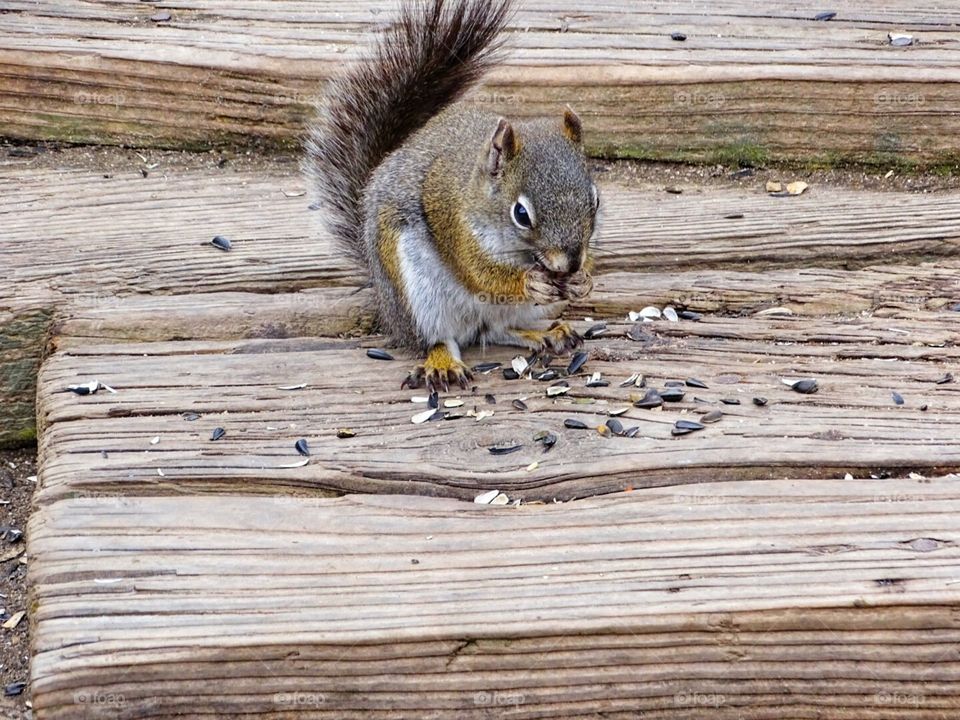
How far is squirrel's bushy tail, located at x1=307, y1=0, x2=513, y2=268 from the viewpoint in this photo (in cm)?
263

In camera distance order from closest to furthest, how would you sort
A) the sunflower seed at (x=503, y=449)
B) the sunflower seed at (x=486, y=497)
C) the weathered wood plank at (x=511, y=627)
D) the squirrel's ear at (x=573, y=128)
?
the weathered wood plank at (x=511, y=627) < the sunflower seed at (x=486, y=497) < the sunflower seed at (x=503, y=449) < the squirrel's ear at (x=573, y=128)

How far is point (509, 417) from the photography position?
2.11 meters

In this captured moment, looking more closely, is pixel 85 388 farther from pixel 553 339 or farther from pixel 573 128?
pixel 573 128

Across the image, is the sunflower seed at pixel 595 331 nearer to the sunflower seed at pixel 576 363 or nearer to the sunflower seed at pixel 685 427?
the sunflower seed at pixel 576 363

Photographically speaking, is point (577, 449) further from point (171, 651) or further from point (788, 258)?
point (788, 258)

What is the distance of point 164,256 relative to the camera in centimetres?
264

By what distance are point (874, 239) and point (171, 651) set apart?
5.73 ft

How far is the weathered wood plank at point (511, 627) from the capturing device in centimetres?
158

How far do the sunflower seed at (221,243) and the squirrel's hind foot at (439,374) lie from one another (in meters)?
0.55

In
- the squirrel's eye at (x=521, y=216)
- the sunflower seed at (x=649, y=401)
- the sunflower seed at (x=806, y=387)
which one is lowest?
the sunflower seed at (x=649, y=401)

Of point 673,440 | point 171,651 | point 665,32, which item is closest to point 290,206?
point 665,32

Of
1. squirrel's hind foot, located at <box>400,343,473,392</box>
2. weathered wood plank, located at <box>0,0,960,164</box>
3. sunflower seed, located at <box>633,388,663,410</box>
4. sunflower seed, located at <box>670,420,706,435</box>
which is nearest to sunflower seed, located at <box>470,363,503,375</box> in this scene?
squirrel's hind foot, located at <box>400,343,473,392</box>

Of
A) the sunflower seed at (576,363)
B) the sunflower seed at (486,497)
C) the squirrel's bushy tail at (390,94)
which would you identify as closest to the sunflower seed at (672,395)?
the sunflower seed at (576,363)

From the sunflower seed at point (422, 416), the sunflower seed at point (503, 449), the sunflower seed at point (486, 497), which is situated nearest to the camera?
the sunflower seed at point (486, 497)
